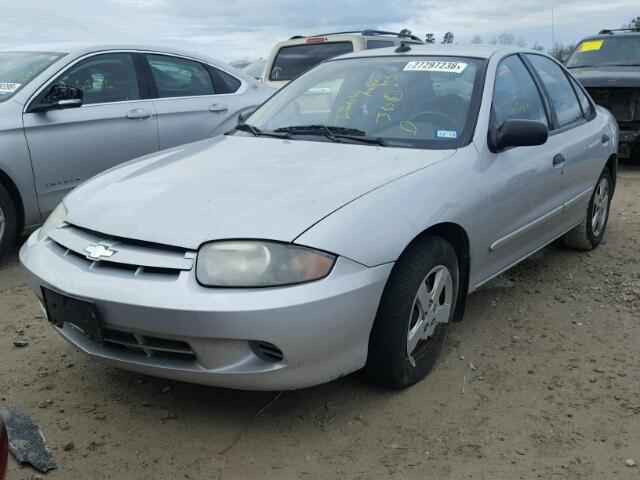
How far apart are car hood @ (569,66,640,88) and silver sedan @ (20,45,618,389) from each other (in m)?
4.73

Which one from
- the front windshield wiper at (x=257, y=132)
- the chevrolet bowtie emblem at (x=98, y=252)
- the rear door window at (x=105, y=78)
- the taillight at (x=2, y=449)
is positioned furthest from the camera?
the rear door window at (x=105, y=78)

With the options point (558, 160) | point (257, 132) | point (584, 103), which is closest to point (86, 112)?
point (257, 132)

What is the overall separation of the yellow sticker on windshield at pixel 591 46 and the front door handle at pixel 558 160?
661 cm

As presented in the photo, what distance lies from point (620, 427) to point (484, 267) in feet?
3.37

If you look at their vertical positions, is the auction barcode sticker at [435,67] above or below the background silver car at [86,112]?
above

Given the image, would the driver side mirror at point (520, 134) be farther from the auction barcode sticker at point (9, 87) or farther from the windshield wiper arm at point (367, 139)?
the auction barcode sticker at point (9, 87)

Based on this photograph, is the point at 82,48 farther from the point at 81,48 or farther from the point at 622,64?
the point at 622,64

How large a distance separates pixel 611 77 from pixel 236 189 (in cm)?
695

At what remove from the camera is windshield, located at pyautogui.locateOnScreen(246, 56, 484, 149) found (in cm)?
335

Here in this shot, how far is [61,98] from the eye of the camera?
185 inches

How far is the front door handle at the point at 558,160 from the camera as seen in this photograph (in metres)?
3.89

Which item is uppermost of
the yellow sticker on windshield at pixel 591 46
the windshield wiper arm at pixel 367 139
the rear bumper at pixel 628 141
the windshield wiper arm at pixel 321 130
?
the windshield wiper arm at pixel 321 130

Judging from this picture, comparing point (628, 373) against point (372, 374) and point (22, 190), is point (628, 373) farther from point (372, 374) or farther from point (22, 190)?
point (22, 190)

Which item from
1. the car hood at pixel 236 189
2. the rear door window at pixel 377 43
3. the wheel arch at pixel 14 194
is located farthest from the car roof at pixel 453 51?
the rear door window at pixel 377 43
